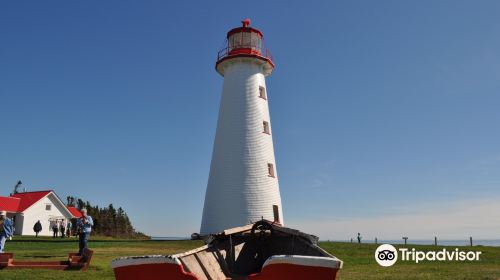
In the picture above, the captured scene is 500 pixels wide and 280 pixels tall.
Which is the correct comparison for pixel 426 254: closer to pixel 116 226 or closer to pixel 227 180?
pixel 227 180

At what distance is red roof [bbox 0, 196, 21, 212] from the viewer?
50.5m

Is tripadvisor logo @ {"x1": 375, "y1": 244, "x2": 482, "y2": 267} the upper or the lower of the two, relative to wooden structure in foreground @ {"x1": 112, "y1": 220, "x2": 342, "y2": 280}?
lower

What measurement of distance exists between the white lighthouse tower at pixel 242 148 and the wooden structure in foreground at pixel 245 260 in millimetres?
15458

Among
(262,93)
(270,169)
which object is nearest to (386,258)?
(270,169)

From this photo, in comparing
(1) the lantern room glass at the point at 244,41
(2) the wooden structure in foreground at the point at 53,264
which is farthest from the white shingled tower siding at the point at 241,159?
A: (2) the wooden structure in foreground at the point at 53,264

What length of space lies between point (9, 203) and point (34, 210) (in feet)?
9.99

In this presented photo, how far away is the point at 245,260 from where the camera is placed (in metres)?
12.8

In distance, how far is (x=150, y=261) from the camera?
7410mm

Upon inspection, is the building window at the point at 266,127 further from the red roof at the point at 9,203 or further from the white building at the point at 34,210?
the red roof at the point at 9,203

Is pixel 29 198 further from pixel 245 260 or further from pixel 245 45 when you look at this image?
pixel 245 260

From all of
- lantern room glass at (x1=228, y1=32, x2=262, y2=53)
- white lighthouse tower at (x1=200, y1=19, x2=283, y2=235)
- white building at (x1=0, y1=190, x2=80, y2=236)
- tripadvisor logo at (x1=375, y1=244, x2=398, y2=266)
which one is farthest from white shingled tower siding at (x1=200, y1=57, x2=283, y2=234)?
white building at (x1=0, y1=190, x2=80, y2=236)

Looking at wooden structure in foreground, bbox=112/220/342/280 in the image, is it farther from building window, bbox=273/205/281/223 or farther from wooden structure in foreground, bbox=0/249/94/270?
building window, bbox=273/205/281/223

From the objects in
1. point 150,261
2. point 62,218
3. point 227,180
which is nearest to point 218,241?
point 150,261

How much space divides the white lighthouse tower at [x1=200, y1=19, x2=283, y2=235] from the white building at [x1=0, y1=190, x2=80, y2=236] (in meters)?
30.7
